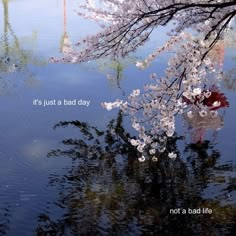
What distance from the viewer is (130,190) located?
20.3ft

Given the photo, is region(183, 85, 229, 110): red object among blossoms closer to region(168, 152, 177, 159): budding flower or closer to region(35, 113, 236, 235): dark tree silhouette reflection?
region(35, 113, 236, 235): dark tree silhouette reflection

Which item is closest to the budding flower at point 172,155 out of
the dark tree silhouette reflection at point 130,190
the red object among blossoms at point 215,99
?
the dark tree silhouette reflection at point 130,190

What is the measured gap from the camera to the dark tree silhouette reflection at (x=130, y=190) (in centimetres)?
528

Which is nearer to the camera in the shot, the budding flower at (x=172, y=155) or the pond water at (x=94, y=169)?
the pond water at (x=94, y=169)

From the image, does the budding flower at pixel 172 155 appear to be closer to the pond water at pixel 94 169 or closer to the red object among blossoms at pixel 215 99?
the pond water at pixel 94 169

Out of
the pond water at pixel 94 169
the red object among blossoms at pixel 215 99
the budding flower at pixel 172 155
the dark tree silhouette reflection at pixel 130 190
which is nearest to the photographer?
the dark tree silhouette reflection at pixel 130 190

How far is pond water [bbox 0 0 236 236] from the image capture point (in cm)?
538

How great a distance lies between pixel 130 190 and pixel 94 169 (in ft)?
2.79

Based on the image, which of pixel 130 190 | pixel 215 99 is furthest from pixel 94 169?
pixel 215 99

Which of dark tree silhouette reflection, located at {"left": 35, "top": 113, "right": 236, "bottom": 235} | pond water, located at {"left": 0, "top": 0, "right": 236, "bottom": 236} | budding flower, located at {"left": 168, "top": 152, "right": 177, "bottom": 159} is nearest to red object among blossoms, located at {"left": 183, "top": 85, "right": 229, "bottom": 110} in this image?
pond water, located at {"left": 0, "top": 0, "right": 236, "bottom": 236}

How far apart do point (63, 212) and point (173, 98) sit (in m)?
2.11

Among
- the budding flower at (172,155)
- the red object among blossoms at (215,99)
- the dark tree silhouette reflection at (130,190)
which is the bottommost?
the dark tree silhouette reflection at (130,190)

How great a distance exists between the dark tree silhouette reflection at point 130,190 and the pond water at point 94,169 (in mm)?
14

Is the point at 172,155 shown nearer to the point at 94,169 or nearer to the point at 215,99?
the point at 94,169
